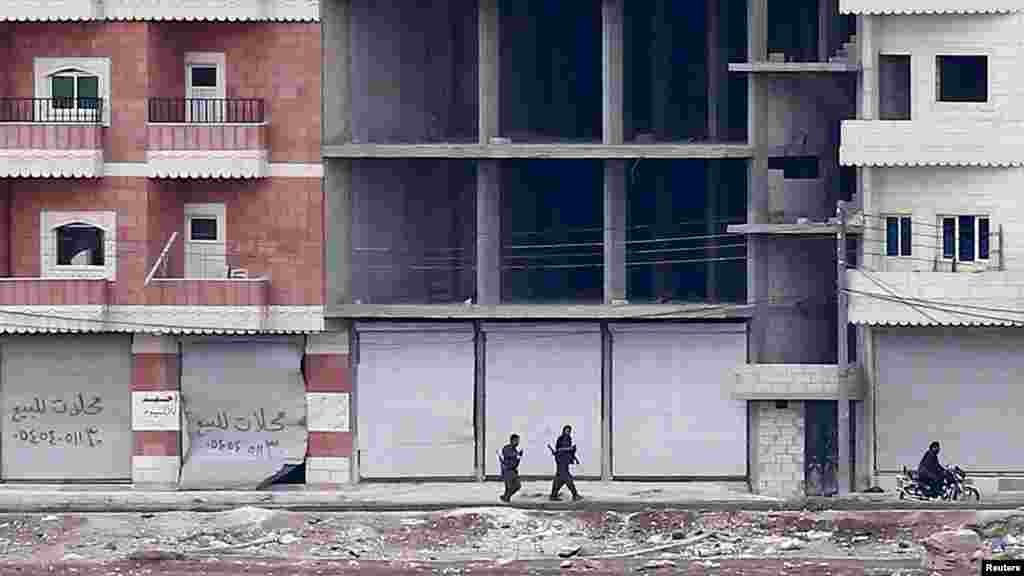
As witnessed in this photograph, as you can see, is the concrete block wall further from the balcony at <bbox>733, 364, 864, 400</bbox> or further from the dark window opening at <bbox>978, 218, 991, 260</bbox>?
the dark window opening at <bbox>978, 218, 991, 260</bbox>

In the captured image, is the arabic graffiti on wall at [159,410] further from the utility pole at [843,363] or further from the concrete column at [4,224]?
the utility pole at [843,363]

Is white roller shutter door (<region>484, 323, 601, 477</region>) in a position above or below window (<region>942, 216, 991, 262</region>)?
below

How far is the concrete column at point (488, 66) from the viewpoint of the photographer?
7300 centimetres

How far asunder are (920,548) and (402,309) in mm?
14488

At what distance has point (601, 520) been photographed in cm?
6794

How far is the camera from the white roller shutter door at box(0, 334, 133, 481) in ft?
242

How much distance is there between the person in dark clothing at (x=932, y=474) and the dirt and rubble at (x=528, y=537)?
2448mm

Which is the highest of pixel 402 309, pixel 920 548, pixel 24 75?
pixel 24 75

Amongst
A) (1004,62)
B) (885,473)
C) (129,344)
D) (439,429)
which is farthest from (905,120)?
(129,344)

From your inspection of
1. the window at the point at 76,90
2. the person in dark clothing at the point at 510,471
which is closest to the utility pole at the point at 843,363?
the person in dark clothing at the point at 510,471

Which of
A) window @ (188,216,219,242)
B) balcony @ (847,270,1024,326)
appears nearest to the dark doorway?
balcony @ (847,270,1024,326)

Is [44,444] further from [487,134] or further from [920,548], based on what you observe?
[920,548]

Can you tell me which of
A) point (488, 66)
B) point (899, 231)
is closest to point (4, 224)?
point (488, 66)

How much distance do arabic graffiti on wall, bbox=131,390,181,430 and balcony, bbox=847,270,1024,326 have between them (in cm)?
1520
